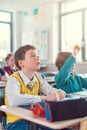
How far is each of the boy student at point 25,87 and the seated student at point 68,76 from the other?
0.40 m

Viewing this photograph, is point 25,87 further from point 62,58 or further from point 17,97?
point 62,58

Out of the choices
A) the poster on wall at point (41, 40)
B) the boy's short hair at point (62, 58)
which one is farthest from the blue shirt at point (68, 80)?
the poster on wall at point (41, 40)

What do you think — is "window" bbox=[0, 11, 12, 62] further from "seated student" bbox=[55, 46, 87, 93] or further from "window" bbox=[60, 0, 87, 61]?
"seated student" bbox=[55, 46, 87, 93]

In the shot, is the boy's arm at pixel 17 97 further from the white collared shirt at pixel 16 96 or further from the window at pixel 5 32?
the window at pixel 5 32

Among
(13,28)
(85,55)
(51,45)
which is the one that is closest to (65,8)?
(51,45)

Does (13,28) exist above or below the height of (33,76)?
above

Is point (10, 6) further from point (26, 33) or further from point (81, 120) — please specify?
point (81, 120)

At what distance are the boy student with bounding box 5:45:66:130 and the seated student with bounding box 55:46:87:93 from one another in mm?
396

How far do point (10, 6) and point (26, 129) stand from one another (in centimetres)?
609

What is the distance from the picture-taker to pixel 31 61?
72.6 inches

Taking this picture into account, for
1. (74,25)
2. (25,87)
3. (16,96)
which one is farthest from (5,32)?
(16,96)

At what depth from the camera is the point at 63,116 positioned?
1136 mm

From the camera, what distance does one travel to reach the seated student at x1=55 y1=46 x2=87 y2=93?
2223 millimetres

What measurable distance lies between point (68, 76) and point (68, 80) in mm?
121
